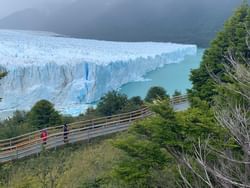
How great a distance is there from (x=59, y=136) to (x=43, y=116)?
2585 millimetres

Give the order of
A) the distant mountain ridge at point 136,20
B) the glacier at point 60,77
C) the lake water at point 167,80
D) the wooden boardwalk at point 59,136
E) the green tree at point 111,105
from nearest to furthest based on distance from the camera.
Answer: the wooden boardwalk at point 59,136 < the green tree at point 111,105 < the glacier at point 60,77 < the lake water at point 167,80 < the distant mountain ridge at point 136,20

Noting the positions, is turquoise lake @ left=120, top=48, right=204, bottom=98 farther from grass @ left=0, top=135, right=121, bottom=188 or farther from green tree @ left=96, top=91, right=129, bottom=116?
Result: grass @ left=0, top=135, right=121, bottom=188

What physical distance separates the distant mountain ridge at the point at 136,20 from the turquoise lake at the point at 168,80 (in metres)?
6.60

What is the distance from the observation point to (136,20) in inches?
1476

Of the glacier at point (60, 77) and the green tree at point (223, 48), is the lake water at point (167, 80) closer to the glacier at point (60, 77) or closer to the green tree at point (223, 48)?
the glacier at point (60, 77)

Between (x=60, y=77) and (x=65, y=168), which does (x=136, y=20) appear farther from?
(x=65, y=168)

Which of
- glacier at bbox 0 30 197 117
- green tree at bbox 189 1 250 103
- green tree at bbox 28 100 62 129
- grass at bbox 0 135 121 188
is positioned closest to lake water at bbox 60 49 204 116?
glacier at bbox 0 30 197 117

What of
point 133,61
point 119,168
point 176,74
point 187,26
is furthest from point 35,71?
point 187,26

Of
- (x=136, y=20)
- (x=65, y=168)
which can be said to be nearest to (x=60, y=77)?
(x=65, y=168)

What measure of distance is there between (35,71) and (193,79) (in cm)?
978

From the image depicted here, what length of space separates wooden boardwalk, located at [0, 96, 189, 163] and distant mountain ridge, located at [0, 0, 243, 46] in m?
21.1

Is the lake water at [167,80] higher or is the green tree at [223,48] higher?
the green tree at [223,48]

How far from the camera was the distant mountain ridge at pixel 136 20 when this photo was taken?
112 ft

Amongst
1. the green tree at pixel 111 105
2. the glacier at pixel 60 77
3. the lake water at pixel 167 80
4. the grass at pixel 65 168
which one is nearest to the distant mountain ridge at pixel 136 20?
the lake water at pixel 167 80
